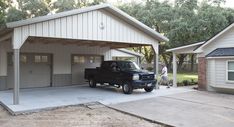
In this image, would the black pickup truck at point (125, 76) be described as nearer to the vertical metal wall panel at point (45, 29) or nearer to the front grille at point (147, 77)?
the front grille at point (147, 77)

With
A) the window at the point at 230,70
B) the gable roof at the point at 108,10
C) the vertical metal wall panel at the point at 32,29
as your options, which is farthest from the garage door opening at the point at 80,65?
the window at the point at 230,70

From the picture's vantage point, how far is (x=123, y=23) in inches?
591

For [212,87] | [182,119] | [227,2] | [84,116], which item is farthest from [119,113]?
[227,2]

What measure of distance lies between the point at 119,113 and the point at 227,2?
3245 centimetres

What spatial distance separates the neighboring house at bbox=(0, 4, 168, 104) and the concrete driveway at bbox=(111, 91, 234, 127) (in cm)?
390

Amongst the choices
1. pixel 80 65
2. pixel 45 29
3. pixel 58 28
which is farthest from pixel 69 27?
pixel 80 65

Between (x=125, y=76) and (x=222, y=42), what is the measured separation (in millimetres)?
6200

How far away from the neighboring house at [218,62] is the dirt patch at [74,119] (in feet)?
26.3

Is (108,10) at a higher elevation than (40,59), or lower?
higher

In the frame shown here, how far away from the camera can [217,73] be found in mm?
16406

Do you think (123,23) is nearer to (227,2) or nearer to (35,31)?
(35,31)

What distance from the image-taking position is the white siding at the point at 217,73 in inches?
628

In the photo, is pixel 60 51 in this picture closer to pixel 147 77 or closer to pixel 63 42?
pixel 63 42

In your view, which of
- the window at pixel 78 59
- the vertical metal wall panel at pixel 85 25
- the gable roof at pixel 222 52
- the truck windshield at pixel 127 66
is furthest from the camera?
the window at pixel 78 59
